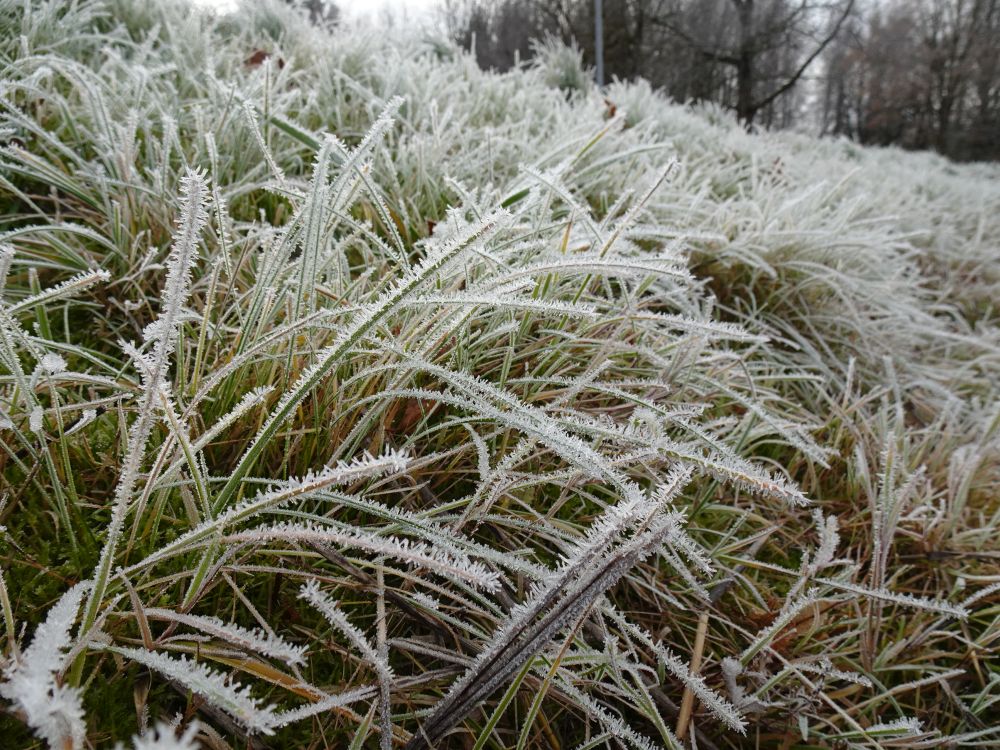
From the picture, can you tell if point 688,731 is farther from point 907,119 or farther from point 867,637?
point 907,119

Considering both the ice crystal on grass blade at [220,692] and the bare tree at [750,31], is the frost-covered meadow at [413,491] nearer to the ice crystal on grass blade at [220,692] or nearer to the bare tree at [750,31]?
the ice crystal on grass blade at [220,692]

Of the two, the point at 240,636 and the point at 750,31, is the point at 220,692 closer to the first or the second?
the point at 240,636

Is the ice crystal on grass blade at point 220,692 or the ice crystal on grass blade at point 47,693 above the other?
the ice crystal on grass blade at point 47,693

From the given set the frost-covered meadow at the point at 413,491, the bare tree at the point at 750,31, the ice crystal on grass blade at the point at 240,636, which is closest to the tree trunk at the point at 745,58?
the bare tree at the point at 750,31

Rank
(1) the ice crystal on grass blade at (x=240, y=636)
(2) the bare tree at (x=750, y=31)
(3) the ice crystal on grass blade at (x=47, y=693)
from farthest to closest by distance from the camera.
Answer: (2) the bare tree at (x=750, y=31) → (1) the ice crystal on grass blade at (x=240, y=636) → (3) the ice crystal on grass blade at (x=47, y=693)

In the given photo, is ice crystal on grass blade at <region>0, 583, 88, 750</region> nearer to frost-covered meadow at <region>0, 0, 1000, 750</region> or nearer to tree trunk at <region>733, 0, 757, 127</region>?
frost-covered meadow at <region>0, 0, 1000, 750</region>

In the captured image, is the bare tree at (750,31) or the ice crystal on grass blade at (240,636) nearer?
the ice crystal on grass blade at (240,636)

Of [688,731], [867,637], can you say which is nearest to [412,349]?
[688,731]
